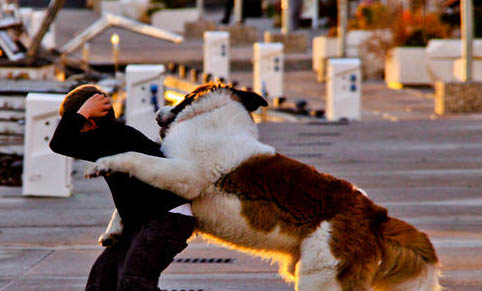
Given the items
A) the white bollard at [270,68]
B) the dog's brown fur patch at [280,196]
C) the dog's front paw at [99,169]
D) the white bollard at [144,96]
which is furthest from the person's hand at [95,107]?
the white bollard at [270,68]

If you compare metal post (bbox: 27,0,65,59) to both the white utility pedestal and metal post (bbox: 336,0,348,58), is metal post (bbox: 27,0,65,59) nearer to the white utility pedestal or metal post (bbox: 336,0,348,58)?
the white utility pedestal

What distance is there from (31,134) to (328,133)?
210 inches

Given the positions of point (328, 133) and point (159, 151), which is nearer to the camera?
point (159, 151)

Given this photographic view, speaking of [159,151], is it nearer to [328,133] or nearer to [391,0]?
[328,133]

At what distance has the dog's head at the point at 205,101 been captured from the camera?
202 inches

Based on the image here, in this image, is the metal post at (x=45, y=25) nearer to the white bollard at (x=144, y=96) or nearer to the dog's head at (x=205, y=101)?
the white bollard at (x=144, y=96)

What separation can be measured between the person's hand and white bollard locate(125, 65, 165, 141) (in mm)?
8181

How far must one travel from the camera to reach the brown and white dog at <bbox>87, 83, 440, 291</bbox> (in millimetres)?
5008

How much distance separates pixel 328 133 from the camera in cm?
1470

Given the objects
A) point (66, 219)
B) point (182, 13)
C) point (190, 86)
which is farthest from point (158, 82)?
point (182, 13)

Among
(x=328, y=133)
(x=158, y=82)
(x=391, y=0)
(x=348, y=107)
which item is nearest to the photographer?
(x=158, y=82)

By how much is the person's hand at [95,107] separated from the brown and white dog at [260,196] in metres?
0.37

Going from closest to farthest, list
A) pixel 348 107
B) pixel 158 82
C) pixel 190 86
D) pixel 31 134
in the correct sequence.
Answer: pixel 31 134 < pixel 158 82 < pixel 348 107 < pixel 190 86

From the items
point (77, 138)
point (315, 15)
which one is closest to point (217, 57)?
point (315, 15)
